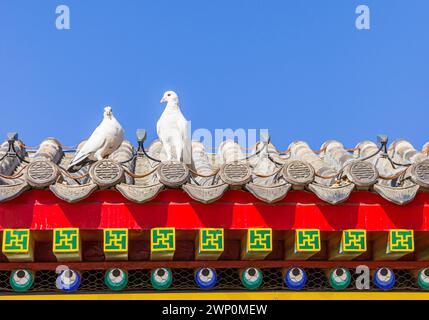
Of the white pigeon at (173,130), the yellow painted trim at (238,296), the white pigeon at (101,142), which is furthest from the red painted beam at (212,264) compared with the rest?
the white pigeon at (101,142)

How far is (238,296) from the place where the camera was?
20.4 feet

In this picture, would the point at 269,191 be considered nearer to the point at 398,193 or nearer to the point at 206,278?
the point at 206,278

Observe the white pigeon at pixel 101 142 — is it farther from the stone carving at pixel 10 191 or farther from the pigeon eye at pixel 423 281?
the pigeon eye at pixel 423 281

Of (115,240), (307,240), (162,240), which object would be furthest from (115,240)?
(307,240)

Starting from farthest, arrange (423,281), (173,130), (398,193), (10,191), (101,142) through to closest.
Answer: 1. (101,142)
2. (173,130)
3. (423,281)
4. (398,193)
5. (10,191)

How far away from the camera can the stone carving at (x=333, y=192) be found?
595 cm

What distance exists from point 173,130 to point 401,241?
229 centimetres

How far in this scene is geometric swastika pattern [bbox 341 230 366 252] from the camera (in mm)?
6008

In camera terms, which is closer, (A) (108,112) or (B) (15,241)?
(B) (15,241)

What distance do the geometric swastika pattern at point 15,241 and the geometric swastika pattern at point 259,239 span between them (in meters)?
1.65

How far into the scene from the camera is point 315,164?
8.23 metres

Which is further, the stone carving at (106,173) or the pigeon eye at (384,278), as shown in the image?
the pigeon eye at (384,278)

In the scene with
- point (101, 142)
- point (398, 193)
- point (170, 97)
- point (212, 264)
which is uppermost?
point (170, 97)
